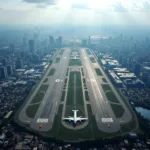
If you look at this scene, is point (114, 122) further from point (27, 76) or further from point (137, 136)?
point (27, 76)

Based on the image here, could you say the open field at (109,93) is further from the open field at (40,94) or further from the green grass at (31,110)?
the green grass at (31,110)

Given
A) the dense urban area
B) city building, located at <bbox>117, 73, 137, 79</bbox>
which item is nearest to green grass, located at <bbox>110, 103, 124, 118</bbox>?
the dense urban area

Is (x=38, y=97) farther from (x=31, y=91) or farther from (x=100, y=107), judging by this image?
(x=100, y=107)

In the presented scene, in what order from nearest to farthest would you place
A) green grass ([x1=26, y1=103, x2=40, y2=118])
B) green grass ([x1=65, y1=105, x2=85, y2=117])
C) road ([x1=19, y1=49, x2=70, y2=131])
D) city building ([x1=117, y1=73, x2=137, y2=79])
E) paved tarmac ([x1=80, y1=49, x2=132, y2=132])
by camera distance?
paved tarmac ([x1=80, y1=49, x2=132, y2=132])
road ([x1=19, y1=49, x2=70, y2=131])
green grass ([x1=65, y1=105, x2=85, y2=117])
green grass ([x1=26, y1=103, x2=40, y2=118])
city building ([x1=117, y1=73, x2=137, y2=79])

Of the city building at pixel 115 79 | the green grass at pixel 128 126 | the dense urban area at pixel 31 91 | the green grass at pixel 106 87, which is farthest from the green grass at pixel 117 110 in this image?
the city building at pixel 115 79

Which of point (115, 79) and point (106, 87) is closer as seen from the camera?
point (106, 87)

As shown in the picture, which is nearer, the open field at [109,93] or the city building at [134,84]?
the open field at [109,93]

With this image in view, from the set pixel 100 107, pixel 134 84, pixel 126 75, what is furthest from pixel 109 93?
pixel 126 75

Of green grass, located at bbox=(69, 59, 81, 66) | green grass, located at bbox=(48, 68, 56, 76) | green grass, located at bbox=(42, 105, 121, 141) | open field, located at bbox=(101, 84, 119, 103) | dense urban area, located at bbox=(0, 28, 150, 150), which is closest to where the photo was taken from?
dense urban area, located at bbox=(0, 28, 150, 150)

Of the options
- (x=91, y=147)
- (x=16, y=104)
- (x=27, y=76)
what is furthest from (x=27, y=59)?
(x=91, y=147)

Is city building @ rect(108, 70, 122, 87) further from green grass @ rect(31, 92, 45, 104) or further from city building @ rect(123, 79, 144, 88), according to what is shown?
green grass @ rect(31, 92, 45, 104)

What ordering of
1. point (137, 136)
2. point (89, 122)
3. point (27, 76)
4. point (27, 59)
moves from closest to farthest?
point (137, 136)
point (89, 122)
point (27, 76)
point (27, 59)
